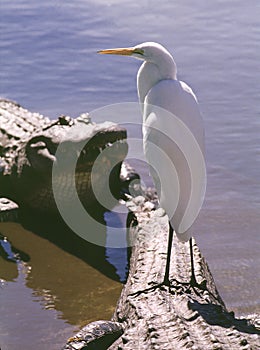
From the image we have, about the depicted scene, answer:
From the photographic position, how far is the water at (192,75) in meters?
7.12

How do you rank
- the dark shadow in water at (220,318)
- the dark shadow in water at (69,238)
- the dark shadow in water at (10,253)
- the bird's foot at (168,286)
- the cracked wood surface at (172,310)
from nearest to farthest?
the cracked wood surface at (172,310), the dark shadow in water at (220,318), the bird's foot at (168,286), the dark shadow in water at (69,238), the dark shadow in water at (10,253)

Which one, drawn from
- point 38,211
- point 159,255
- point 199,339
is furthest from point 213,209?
point 199,339

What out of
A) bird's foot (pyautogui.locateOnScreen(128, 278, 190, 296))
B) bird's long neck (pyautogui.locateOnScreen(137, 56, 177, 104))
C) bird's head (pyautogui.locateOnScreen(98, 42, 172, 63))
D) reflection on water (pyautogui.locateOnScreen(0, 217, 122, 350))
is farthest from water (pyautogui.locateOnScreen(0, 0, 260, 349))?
bird's head (pyautogui.locateOnScreen(98, 42, 172, 63))

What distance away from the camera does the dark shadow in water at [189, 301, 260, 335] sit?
428cm

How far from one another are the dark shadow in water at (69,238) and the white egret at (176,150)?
1.87 metres

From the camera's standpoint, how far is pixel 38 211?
7848 millimetres

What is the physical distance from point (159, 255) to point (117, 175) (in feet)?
8.53

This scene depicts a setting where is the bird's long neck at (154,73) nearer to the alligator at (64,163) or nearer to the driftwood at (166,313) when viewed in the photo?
the driftwood at (166,313)

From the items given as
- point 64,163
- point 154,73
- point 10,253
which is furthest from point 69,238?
point 154,73

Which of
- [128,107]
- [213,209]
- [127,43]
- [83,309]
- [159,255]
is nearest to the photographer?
[159,255]

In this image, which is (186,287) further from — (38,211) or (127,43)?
(127,43)

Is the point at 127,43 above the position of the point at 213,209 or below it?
above

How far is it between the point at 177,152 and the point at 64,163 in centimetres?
272

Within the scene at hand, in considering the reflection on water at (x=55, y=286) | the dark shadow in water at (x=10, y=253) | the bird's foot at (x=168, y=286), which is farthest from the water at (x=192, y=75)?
the bird's foot at (x=168, y=286)
